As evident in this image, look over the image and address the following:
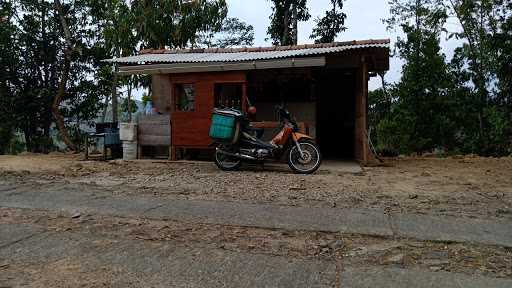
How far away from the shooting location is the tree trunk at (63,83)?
1256 cm

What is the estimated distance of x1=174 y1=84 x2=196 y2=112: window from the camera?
8.91 m

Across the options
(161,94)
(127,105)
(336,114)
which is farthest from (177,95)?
(127,105)

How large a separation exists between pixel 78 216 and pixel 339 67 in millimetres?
6547

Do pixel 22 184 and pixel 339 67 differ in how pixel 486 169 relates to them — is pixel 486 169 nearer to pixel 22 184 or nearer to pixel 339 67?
pixel 339 67

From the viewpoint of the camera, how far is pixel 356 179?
20.9 ft

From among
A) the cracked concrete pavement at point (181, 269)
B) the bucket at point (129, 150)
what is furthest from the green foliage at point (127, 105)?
the cracked concrete pavement at point (181, 269)

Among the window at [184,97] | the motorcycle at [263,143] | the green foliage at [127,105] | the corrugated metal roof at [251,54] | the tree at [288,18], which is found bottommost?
the motorcycle at [263,143]

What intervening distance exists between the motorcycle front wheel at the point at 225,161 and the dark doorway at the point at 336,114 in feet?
13.8

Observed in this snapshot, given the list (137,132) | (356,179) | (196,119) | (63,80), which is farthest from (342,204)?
(63,80)

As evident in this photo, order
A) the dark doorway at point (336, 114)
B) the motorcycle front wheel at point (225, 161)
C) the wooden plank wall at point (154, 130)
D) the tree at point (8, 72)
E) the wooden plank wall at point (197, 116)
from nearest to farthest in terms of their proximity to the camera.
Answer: the motorcycle front wheel at point (225, 161)
the wooden plank wall at point (197, 116)
the wooden plank wall at point (154, 130)
the dark doorway at point (336, 114)
the tree at point (8, 72)

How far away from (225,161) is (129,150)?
8.46ft

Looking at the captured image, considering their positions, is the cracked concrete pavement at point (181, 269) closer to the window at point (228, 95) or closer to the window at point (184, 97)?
the window at point (228, 95)

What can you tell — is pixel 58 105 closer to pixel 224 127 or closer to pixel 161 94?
pixel 161 94

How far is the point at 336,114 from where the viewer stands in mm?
11508
